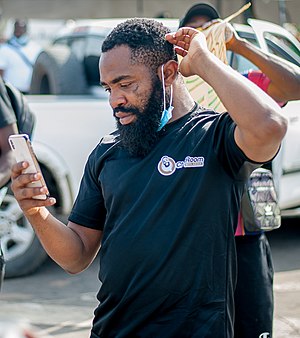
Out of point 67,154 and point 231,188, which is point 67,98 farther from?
point 231,188

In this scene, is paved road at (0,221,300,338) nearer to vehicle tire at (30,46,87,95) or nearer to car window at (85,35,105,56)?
vehicle tire at (30,46,87,95)

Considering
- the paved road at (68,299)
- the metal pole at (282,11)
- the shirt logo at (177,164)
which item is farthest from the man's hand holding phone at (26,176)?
the metal pole at (282,11)

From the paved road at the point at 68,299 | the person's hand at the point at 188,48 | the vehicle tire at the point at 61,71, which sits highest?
the person's hand at the point at 188,48

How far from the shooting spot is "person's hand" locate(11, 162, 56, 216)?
2.41m

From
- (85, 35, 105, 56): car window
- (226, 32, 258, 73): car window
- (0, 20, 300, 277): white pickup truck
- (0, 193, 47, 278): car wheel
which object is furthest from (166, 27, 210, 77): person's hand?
(85, 35, 105, 56): car window

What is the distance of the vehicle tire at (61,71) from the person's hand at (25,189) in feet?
14.9

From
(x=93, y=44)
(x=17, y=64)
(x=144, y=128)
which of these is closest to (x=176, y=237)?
(x=144, y=128)

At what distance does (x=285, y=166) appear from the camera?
6969 millimetres

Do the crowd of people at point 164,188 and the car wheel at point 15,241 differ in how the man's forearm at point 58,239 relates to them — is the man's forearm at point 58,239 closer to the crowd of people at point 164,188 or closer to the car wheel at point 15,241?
the crowd of people at point 164,188

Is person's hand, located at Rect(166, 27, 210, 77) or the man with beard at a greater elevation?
person's hand, located at Rect(166, 27, 210, 77)

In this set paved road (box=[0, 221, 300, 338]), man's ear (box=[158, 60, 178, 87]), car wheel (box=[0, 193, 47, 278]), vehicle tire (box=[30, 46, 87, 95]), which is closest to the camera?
man's ear (box=[158, 60, 178, 87])

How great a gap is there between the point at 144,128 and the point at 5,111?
1.60 meters

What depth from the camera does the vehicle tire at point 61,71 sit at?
22.9 ft

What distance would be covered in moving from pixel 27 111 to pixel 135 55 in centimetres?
182
